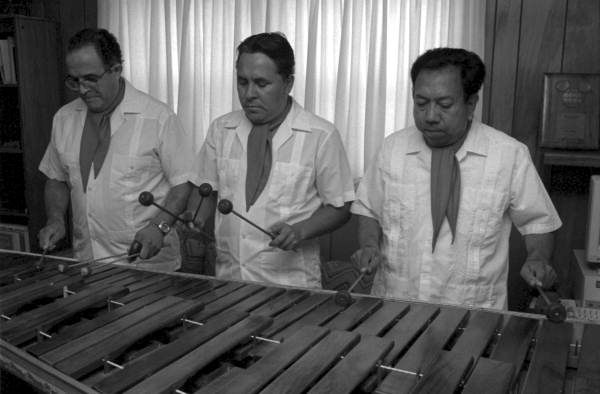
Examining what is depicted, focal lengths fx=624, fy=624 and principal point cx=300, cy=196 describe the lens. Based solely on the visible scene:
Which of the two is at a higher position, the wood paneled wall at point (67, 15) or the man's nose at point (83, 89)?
the wood paneled wall at point (67, 15)

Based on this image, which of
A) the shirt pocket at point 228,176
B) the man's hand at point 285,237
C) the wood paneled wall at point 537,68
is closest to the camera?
the man's hand at point 285,237

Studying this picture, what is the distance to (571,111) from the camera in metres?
2.76

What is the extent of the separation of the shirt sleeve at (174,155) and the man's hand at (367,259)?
0.84m

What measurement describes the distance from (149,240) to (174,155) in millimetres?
442

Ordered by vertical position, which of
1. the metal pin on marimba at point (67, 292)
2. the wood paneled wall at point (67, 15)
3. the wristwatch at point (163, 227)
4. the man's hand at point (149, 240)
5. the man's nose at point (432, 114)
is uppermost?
the wood paneled wall at point (67, 15)

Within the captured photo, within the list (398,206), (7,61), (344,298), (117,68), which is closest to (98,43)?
(117,68)

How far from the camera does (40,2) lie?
423 cm

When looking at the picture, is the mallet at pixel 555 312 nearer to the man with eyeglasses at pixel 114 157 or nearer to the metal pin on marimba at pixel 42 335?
the metal pin on marimba at pixel 42 335

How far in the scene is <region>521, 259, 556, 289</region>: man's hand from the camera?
5.53 feet

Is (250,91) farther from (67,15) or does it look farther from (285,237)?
(67,15)

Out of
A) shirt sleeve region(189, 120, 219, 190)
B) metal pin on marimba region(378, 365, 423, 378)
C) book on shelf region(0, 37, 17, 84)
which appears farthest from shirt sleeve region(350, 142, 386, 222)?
book on shelf region(0, 37, 17, 84)

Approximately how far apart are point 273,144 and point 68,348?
1.04 m

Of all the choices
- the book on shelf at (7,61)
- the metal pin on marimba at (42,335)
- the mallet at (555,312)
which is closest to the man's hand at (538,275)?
the mallet at (555,312)

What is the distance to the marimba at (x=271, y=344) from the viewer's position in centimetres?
128
